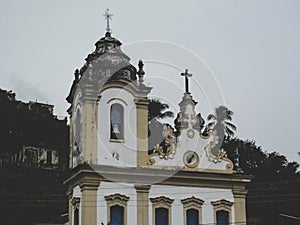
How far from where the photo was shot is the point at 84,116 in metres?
Result: 28.3

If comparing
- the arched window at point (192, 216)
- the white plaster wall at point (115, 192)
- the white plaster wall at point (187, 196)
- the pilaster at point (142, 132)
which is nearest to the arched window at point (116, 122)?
the pilaster at point (142, 132)

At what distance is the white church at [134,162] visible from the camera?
2727 centimetres

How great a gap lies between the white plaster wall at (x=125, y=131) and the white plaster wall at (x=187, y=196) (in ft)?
5.67

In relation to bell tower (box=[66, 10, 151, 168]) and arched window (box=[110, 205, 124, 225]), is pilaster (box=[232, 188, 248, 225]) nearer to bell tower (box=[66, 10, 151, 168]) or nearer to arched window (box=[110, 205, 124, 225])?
bell tower (box=[66, 10, 151, 168])

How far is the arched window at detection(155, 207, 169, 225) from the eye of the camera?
27922 mm

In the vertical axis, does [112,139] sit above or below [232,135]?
below

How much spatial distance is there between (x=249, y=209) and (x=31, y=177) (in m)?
16.5

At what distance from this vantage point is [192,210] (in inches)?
1123

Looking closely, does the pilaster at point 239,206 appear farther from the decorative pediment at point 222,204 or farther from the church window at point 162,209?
the church window at point 162,209

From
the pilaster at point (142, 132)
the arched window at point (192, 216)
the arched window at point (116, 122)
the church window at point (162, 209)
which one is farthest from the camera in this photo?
the arched window at point (116, 122)

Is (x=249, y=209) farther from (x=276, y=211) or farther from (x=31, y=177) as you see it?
(x=31, y=177)

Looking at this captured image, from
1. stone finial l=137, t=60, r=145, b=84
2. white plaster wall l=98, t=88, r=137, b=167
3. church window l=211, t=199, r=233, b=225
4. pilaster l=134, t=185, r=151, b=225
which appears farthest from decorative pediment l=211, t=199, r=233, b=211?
stone finial l=137, t=60, r=145, b=84

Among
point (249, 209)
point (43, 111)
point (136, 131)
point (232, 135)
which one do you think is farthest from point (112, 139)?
point (43, 111)

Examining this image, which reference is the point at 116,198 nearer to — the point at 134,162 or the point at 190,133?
the point at 134,162
